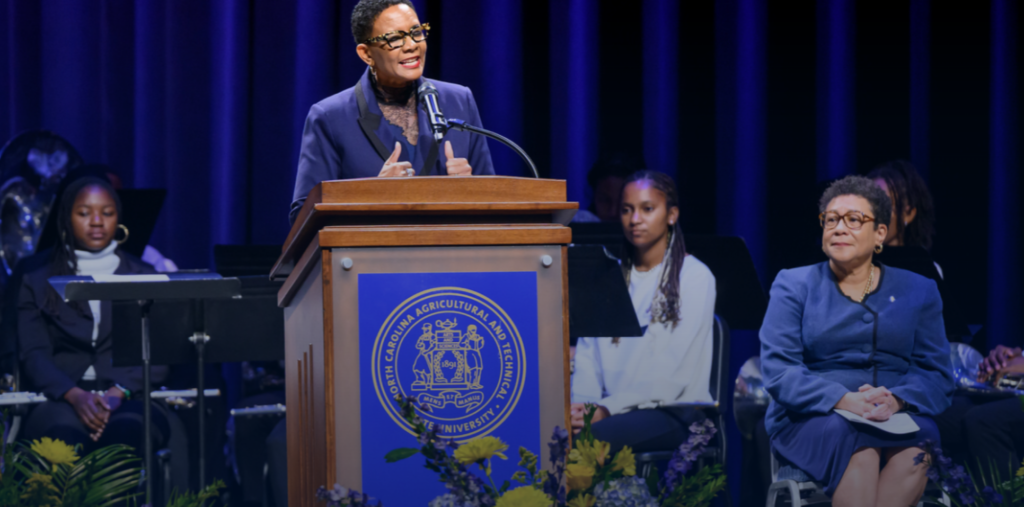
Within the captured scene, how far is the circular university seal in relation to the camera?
1231 millimetres

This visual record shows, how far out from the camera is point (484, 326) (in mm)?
1248

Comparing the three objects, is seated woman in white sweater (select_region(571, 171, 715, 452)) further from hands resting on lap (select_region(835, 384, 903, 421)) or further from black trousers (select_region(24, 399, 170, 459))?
black trousers (select_region(24, 399, 170, 459))

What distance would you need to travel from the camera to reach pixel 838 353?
8.68 feet

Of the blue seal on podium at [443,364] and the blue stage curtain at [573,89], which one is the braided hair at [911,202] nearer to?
the blue stage curtain at [573,89]

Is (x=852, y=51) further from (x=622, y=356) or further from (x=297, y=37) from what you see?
(x=297, y=37)

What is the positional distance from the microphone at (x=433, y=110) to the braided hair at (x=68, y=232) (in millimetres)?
2278

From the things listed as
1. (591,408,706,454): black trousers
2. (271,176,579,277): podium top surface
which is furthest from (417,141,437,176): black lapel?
(591,408,706,454): black trousers

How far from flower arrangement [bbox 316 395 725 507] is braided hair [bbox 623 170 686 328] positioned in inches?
89.6

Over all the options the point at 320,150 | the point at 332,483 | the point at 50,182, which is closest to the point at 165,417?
the point at 50,182

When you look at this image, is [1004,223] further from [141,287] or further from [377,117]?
[141,287]

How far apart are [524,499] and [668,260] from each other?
8.43 feet

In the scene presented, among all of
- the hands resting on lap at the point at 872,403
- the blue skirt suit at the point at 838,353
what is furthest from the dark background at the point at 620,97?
the hands resting on lap at the point at 872,403

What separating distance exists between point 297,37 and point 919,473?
3.00 m

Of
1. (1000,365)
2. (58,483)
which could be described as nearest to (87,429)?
(58,483)
